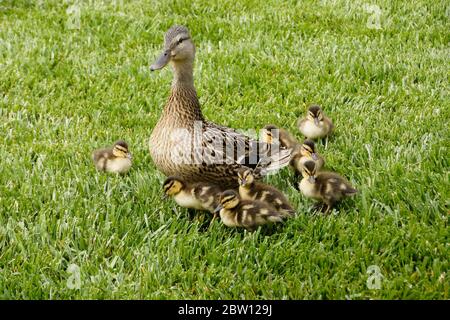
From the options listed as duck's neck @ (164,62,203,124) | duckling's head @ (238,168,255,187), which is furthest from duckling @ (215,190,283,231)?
duck's neck @ (164,62,203,124)

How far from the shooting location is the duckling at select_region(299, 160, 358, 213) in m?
4.62

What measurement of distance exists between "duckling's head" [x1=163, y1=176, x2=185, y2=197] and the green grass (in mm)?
177

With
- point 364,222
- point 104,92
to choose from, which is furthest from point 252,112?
point 364,222

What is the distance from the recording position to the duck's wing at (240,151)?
4.82 meters

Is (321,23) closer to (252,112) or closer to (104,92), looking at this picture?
(252,112)

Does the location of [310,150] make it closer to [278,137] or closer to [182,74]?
[278,137]

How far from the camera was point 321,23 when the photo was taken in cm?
810

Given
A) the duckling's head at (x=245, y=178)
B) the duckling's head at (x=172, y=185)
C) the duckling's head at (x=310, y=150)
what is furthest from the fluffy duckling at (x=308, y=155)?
the duckling's head at (x=172, y=185)

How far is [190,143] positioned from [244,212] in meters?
0.73

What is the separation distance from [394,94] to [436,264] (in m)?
2.75

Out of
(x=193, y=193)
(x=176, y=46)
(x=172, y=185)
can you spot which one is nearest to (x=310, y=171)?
(x=193, y=193)

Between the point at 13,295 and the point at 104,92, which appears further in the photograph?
the point at 104,92

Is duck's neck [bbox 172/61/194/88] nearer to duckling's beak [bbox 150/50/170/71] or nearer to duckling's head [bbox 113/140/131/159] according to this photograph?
duckling's beak [bbox 150/50/170/71]
